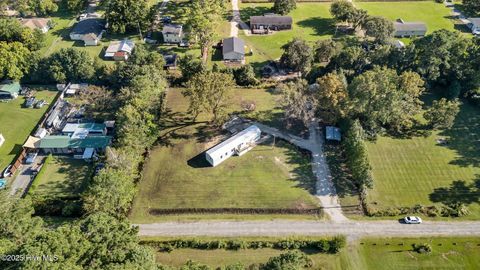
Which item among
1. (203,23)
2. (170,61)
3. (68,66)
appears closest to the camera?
(68,66)

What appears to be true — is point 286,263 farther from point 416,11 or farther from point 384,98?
point 416,11

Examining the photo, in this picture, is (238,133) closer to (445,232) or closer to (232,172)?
(232,172)

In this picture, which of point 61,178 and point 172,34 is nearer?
point 61,178

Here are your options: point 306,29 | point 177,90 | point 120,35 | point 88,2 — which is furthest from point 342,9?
point 88,2

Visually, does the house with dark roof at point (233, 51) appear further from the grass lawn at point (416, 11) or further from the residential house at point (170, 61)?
the grass lawn at point (416, 11)

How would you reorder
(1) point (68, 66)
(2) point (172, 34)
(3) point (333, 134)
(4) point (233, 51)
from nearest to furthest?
1. (3) point (333, 134)
2. (1) point (68, 66)
3. (4) point (233, 51)
4. (2) point (172, 34)

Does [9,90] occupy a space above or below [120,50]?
below

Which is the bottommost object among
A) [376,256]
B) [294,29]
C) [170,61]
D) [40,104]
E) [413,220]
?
[376,256]

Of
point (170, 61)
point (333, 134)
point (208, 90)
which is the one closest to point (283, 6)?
point (170, 61)

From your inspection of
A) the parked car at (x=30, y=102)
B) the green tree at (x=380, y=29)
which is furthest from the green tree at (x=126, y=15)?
the green tree at (x=380, y=29)
